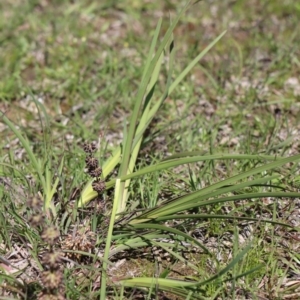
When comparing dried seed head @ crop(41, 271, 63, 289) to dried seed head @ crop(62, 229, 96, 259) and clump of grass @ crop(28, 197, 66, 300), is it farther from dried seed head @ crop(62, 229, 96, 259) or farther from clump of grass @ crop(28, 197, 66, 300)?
dried seed head @ crop(62, 229, 96, 259)

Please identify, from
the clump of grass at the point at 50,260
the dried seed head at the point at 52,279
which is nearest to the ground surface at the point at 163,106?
the clump of grass at the point at 50,260

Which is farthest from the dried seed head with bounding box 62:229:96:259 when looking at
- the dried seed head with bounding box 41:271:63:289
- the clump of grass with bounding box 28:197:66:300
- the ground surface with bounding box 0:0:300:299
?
the dried seed head with bounding box 41:271:63:289

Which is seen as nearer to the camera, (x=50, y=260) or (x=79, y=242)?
(x=50, y=260)

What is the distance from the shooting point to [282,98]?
154 inches

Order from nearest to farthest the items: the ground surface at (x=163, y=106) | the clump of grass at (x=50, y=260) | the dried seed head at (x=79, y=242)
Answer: the clump of grass at (x=50, y=260) → the dried seed head at (x=79, y=242) → the ground surface at (x=163, y=106)

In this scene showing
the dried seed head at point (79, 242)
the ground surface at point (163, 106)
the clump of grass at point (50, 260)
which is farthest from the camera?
the ground surface at point (163, 106)

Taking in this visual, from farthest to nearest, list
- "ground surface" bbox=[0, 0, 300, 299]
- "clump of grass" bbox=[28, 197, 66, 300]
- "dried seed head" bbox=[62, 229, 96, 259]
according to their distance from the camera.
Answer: "ground surface" bbox=[0, 0, 300, 299] → "dried seed head" bbox=[62, 229, 96, 259] → "clump of grass" bbox=[28, 197, 66, 300]

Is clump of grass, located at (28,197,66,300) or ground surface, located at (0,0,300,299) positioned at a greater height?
clump of grass, located at (28,197,66,300)

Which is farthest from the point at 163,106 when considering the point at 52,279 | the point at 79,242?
the point at 52,279

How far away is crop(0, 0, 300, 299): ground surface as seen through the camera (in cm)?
264

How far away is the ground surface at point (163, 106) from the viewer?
104 inches

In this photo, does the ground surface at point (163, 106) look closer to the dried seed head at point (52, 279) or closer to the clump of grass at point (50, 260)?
the clump of grass at point (50, 260)

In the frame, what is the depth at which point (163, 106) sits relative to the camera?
388cm

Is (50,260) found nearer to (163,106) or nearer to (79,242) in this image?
(79,242)
